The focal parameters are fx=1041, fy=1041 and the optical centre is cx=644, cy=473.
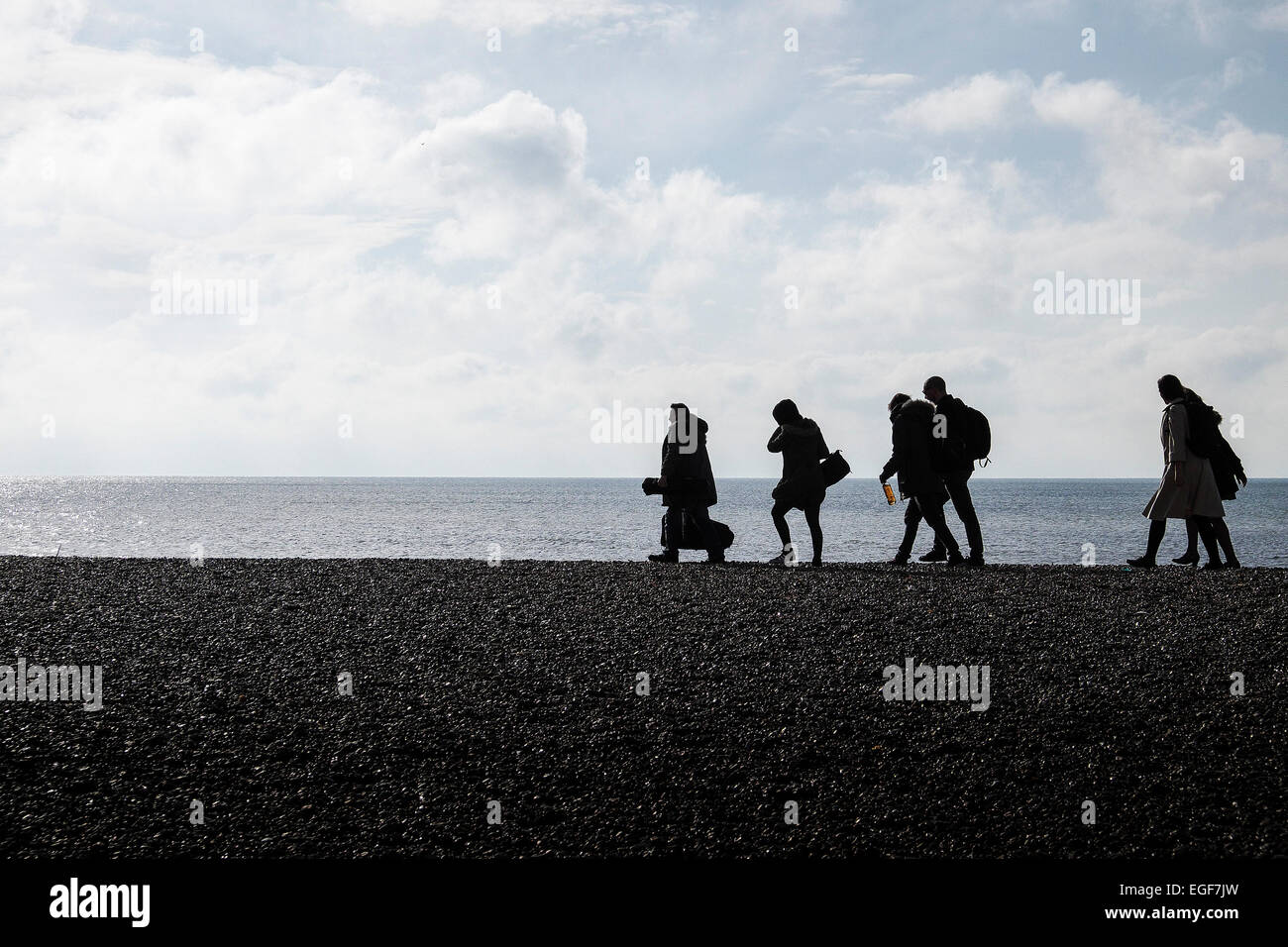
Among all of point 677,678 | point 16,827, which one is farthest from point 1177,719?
point 16,827

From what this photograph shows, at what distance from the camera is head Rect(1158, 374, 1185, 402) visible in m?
12.4

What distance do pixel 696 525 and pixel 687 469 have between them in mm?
851

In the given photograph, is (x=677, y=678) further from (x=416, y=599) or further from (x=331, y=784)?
(x=416, y=599)

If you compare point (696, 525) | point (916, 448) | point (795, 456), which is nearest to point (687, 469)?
point (696, 525)

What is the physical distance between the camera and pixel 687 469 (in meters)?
14.3

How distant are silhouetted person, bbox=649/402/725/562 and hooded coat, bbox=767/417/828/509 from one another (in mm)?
1051

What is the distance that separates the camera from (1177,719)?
662cm

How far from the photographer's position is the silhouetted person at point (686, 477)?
1427 centimetres

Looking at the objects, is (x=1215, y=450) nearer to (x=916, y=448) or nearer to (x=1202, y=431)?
A: (x=1202, y=431)

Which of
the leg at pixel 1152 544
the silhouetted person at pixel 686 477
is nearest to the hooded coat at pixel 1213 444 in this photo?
the leg at pixel 1152 544

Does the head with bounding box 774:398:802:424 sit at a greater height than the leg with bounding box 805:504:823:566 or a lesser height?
greater

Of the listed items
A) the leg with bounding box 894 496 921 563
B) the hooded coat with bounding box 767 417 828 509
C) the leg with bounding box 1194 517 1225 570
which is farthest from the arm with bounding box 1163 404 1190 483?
the hooded coat with bounding box 767 417 828 509

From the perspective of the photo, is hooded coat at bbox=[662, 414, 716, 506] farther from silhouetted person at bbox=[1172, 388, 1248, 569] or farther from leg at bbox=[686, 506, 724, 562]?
silhouetted person at bbox=[1172, 388, 1248, 569]
